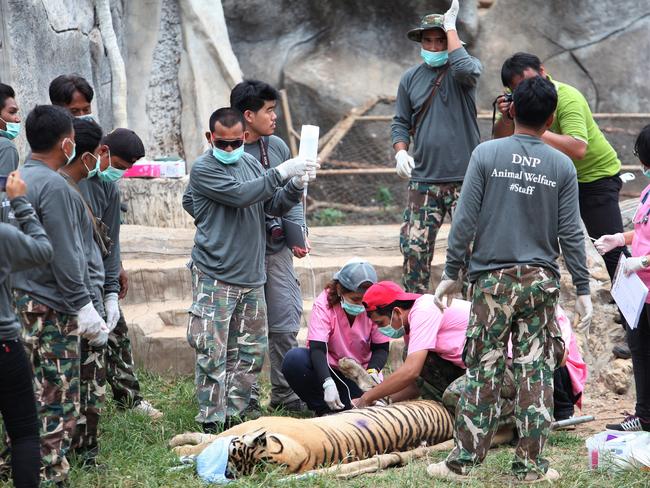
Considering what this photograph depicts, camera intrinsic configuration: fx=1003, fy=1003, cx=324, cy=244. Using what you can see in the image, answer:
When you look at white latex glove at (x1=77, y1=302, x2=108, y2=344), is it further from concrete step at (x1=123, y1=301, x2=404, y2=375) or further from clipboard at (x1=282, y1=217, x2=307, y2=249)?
concrete step at (x1=123, y1=301, x2=404, y2=375)

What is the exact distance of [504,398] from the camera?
5188 mm

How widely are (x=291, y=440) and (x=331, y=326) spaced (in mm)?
1062

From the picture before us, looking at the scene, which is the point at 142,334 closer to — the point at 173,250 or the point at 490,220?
the point at 173,250

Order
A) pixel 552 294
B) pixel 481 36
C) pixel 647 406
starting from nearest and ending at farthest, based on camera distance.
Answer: pixel 552 294
pixel 647 406
pixel 481 36

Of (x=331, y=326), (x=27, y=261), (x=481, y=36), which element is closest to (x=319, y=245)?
(x=331, y=326)

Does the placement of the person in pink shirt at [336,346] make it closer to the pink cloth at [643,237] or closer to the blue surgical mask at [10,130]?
the pink cloth at [643,237]

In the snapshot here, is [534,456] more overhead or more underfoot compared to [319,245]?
more underfoot

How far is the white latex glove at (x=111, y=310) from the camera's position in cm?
505

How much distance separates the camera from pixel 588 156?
19.9 feet

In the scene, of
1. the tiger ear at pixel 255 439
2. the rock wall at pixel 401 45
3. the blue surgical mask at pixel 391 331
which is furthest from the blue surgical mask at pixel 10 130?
the rock wall at pixel 401 45

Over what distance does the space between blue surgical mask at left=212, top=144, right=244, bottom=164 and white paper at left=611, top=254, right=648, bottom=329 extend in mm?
2011

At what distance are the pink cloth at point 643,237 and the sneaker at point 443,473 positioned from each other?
4.29 feet

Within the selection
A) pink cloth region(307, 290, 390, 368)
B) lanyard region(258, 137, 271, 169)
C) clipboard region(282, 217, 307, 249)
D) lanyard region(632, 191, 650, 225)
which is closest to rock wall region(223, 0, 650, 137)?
lanyard region(258, 137, 271, 169)

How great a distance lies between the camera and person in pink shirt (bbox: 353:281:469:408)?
5113 millimetres
